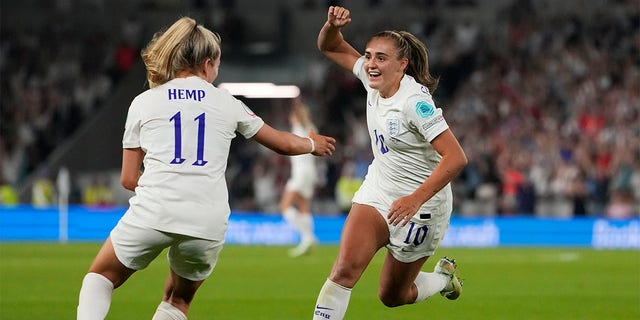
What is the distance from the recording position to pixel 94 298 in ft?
20.6

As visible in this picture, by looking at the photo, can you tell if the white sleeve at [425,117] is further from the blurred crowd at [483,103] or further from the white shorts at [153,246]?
the blurred crowd at [483,103]

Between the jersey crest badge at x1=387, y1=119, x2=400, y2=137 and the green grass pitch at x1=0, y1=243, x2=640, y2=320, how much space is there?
2794 millimetres

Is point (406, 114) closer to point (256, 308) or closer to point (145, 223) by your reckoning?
point (145, 223)

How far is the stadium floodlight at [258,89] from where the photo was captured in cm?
3050

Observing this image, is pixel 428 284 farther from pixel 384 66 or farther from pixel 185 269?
pixel 185 269

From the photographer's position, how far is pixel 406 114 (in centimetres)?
754

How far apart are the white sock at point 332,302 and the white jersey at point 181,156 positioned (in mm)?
1275

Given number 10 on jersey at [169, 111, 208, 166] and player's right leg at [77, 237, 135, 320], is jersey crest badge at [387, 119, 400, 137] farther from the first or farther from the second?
player's right leg at [77, 237, 135, 320]

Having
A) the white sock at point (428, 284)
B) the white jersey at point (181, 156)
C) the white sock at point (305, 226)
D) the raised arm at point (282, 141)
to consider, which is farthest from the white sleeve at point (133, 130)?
the white sock at point (305, 226)

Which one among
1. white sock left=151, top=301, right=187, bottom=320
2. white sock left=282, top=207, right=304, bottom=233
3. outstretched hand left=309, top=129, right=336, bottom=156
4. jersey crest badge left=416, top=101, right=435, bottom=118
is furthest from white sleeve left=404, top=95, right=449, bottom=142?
white sock left=282, top=207, right=304, bottom=233

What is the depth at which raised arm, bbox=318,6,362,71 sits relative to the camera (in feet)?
27.0

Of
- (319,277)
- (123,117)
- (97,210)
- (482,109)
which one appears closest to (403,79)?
(319,277)

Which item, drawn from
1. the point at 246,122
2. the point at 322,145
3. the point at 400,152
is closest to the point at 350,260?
the point at 400,152

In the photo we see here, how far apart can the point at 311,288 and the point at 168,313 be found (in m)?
6.25
